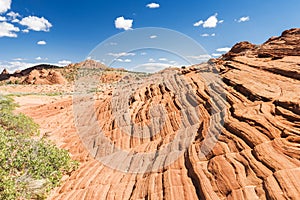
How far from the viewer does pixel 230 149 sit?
902cm

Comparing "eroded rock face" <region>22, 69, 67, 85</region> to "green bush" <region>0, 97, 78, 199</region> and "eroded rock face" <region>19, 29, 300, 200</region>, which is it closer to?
"eroded rock face" <region>19, 29, 300, 200</region>

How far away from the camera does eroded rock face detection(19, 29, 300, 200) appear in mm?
7258

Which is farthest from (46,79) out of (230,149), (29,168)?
(230,149)

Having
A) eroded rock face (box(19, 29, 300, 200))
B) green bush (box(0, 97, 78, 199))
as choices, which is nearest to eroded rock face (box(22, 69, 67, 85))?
eroded rock face (box(19, 29, 300, 200))

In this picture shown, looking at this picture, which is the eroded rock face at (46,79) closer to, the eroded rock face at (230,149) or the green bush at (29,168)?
the eroded rock face at (230,149)

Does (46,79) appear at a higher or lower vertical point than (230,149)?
higher

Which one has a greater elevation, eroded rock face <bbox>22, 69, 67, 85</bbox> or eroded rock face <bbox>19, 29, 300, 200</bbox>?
eroded rock face <bbox>22, 69, 67, 85</bbox>

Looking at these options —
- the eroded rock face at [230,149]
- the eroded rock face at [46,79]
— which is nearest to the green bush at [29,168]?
the eroded rock face at [230,149]

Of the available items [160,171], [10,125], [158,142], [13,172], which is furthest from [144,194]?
[10,125]

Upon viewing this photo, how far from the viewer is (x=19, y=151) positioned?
41.6 ft

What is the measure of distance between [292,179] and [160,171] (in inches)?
199

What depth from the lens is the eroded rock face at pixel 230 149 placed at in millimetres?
7258

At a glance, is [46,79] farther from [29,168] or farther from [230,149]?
[230,149]

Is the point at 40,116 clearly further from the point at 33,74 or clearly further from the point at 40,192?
the point at 33,74
